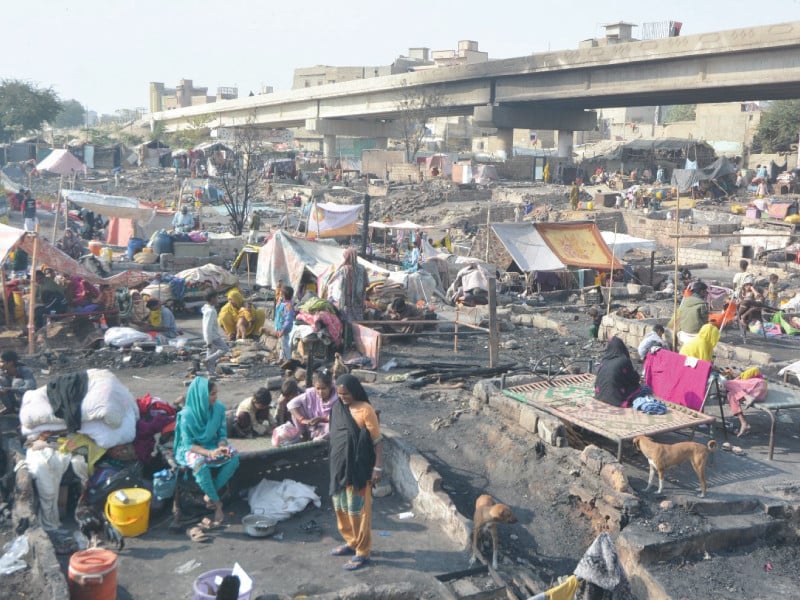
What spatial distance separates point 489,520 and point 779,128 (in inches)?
1576

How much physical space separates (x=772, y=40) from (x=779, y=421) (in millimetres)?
22364

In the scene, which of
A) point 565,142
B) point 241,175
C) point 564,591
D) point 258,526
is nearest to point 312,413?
point 258,526

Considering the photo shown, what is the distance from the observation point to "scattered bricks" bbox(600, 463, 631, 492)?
22.5 feet

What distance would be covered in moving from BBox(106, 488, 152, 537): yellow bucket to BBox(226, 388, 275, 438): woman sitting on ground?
1.33 metres

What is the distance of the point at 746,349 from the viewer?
1155 centimetres

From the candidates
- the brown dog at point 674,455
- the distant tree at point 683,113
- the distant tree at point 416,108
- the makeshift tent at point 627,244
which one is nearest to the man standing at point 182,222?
the makeshift tent at point 627,244

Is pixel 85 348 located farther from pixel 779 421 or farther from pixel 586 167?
pixel 586 167

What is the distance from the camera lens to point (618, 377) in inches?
320

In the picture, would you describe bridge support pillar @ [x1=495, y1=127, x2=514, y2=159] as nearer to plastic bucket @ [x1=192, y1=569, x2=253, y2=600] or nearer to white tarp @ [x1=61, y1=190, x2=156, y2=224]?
white tarp @ [x1=61, y1=190, x2=156, y2=224]

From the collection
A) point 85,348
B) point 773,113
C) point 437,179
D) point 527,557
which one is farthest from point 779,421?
point 773,113

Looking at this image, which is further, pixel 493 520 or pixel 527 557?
pixel 527 557

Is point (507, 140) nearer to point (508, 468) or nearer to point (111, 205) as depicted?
point (111, 205)

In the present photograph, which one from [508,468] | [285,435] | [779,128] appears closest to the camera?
[285,435]

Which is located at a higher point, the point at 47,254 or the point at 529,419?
the point at 47,254
